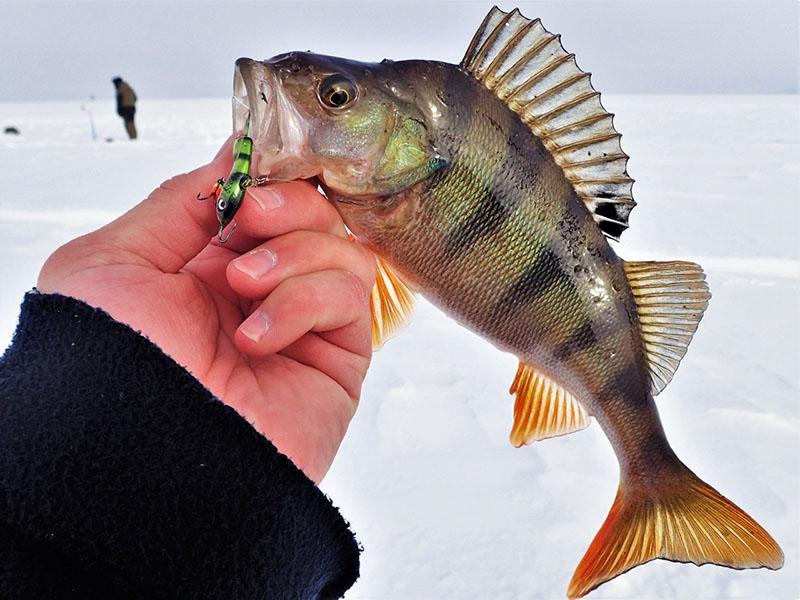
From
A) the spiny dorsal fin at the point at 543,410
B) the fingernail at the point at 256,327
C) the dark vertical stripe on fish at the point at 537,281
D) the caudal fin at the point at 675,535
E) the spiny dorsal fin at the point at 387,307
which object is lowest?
the caudal fin at the point at 675,535

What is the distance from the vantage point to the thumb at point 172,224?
1.17 metres

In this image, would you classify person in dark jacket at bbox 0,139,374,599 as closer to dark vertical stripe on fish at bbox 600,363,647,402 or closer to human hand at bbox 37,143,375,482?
human hand at bbox 37,143,375,482

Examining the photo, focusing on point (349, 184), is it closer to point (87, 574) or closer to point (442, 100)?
point (442, 100)

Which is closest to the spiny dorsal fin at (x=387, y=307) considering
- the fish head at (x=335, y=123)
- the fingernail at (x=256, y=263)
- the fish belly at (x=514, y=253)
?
the fish belly at (x=514, y=253)

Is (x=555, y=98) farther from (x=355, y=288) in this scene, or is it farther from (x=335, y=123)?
(x=355, y=288)

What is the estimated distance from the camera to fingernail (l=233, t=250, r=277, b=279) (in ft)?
3.49

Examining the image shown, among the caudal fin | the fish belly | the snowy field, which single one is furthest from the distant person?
the caudal fin

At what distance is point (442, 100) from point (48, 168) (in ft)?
26.7

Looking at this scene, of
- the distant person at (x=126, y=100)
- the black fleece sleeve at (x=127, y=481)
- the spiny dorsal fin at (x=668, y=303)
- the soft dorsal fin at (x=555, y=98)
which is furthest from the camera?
the distant person at (x=126, y=100)

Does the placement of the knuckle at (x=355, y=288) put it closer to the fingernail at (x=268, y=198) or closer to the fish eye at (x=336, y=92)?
the fingernail at (x=268, y=198)

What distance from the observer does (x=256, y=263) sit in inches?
42.4

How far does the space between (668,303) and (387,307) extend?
0.63 m

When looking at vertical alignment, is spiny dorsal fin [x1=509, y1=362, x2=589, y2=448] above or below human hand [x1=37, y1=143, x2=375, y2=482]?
below

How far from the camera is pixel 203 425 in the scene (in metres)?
0.96
